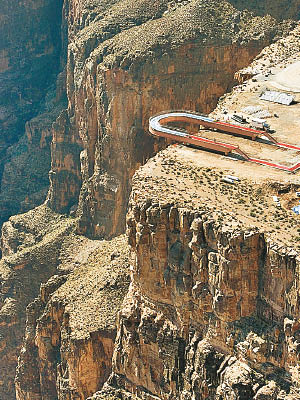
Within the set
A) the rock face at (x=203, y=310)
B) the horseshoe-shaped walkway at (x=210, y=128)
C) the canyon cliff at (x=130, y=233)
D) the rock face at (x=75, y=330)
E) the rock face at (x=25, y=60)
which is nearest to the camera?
the rock face at (x=203, y=310)

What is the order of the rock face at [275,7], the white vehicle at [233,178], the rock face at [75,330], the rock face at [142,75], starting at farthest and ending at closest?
the rock face at [275,7] → the rock face at [142,75] → the rock face at [75,330] → the white vehicle at [233,178]

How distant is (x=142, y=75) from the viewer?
10744 centimetres

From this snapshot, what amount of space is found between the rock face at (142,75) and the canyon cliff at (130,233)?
6.6 inches

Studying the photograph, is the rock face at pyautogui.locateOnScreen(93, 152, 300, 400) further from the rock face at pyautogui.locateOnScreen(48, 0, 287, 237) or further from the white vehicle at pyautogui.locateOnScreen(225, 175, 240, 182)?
the rock face at pyautogui.locateOnScreen(48, 0, 287, 237)

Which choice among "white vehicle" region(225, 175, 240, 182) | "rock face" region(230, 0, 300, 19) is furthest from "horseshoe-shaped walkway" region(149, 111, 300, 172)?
"rock face" region(230, 0, 300, 19)

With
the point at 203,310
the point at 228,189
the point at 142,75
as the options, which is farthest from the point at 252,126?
the point at 142,75

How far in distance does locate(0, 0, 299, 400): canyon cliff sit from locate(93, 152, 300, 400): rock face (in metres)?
0.09

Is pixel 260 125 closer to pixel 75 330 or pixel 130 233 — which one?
pixel 130 233

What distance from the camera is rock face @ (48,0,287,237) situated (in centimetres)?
10706

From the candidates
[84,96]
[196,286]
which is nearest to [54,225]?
[84,96]

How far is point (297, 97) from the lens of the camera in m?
87.4

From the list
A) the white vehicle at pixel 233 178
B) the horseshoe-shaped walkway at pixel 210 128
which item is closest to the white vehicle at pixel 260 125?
the horseshoe-shaped walkway at pixel 210 128

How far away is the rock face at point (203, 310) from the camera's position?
194 ft

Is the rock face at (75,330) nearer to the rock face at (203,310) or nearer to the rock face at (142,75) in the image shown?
the rock face at (142,75)
